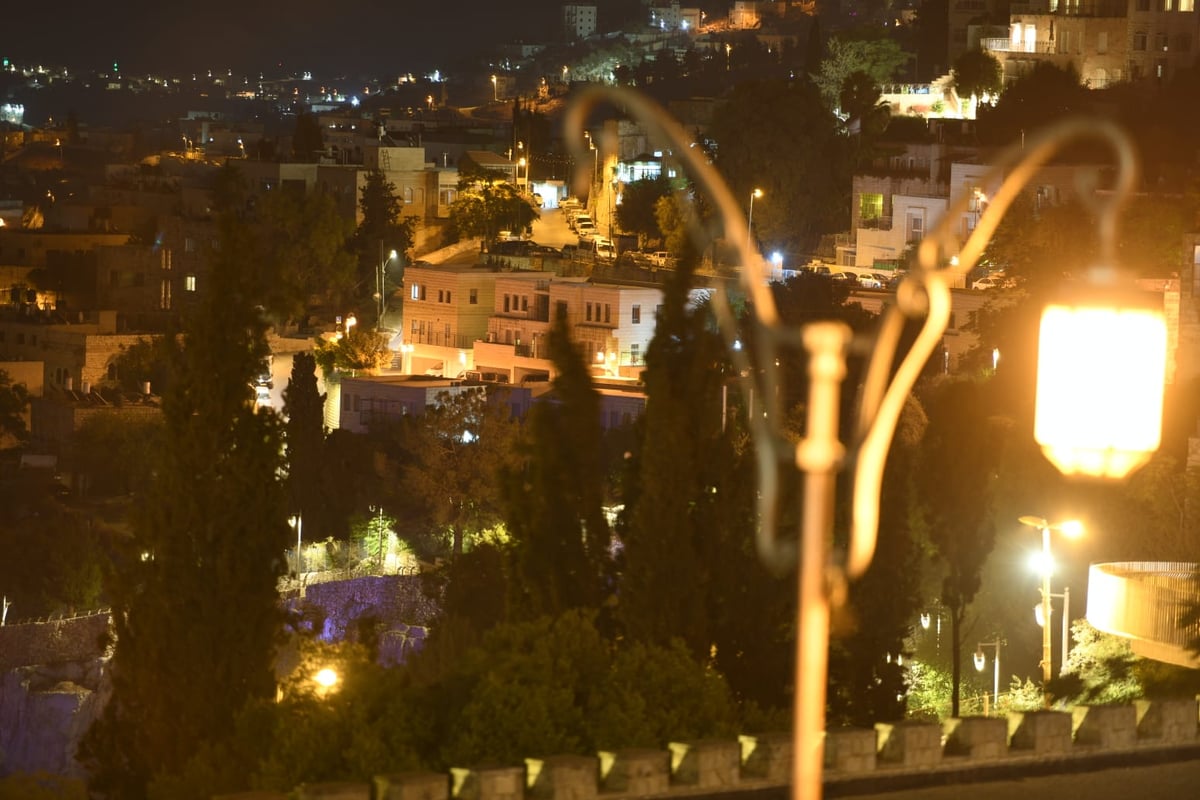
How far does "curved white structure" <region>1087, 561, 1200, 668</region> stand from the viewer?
62.7 feet

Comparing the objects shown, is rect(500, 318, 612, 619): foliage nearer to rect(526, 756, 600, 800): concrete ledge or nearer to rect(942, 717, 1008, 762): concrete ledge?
rect(942, 717, 1008, 762): concrete ledge

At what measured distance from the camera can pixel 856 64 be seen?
6062 centimetres

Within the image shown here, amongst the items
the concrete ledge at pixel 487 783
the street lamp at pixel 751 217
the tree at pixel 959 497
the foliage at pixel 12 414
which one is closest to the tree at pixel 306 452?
the foliage at pixel 12 414

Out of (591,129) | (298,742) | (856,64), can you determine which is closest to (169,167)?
(591,129)

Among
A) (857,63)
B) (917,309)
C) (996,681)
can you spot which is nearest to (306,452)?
(996,681)

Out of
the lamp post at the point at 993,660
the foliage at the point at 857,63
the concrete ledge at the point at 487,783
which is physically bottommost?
the lamp post at the point at 993,660

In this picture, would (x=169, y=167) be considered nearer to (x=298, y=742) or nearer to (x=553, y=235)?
(x=553, y=235)

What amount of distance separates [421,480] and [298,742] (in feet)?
79.4

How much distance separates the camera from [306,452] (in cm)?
3888

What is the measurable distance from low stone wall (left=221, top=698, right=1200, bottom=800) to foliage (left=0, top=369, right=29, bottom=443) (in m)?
36.1

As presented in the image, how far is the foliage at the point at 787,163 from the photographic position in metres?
50.2

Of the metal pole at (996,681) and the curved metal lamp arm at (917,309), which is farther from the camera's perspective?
the metal pole at (996,681)

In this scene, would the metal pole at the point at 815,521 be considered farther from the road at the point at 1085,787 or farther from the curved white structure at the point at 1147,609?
the curved white structure at the point at 1147,609

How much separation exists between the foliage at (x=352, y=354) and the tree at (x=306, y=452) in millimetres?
8073
